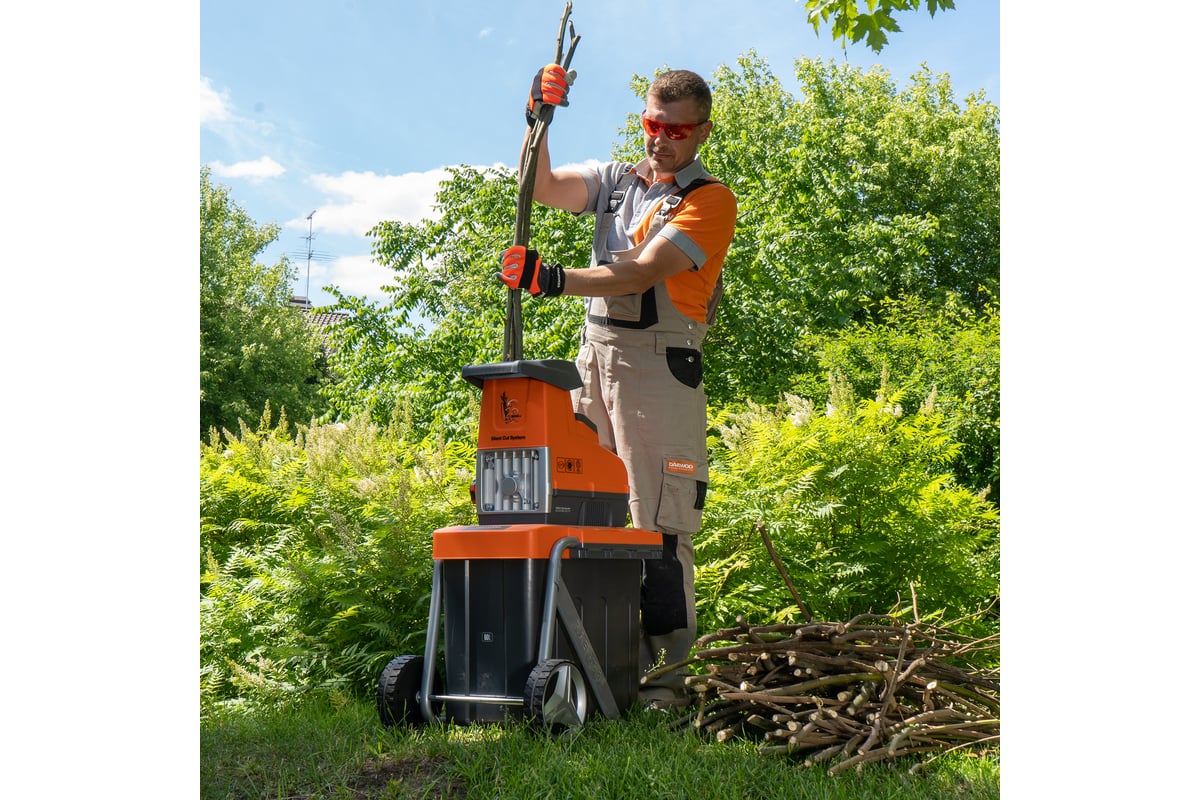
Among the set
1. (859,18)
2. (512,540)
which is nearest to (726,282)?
(859,18)

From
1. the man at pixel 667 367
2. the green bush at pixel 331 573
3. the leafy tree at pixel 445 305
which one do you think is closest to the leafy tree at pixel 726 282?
the leafy tree at pixel 445 305

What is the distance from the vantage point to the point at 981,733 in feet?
11.6

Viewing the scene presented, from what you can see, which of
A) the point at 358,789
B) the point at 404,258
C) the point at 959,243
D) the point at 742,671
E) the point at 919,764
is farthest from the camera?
the point at 959,243

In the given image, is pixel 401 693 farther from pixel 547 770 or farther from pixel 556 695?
pixel 547 770

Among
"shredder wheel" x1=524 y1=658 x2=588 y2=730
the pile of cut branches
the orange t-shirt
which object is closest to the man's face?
the orange t-shirt

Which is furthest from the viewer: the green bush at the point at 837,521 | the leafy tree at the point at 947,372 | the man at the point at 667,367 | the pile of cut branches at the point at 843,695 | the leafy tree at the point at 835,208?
the leafy tree at the point at 835,208

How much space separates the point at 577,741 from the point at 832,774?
2.50 feet

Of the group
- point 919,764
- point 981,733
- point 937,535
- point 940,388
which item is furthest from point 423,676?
point 940,388

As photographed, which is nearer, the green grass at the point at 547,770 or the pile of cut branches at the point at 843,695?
the green grass at the point at 547,770

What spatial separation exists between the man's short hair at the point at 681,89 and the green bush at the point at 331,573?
2.40 meters

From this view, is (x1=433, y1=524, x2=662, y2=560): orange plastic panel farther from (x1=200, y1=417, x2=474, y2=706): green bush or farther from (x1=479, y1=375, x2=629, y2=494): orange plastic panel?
(x1=200, y1=417, x2=474, y2=706): green bush

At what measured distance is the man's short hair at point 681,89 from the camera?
162 inches

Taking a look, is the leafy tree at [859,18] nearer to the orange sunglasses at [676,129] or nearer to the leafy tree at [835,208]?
the orange sunglasses at [676,129]

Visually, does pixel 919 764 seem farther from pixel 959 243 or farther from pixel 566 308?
pixel 959 243
